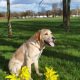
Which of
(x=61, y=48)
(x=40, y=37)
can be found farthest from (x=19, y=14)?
(x=40, y=37)

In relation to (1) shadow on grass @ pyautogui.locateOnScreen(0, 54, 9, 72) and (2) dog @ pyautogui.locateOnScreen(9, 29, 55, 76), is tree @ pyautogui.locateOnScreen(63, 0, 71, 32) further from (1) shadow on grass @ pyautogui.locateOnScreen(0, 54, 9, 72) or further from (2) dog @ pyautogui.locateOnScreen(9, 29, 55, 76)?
(2) dog @ pyautogui.locateOnScreen(9, 29, 55, 76)

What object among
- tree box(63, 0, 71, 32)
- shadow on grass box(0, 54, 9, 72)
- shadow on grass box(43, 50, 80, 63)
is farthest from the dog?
tree box(63, 0, 71, 32)

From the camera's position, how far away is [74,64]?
31.3 ft

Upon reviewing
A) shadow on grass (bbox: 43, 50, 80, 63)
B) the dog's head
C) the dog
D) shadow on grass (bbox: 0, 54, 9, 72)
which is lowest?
shadow on grass (bbox: 0, 54, 9, 72)

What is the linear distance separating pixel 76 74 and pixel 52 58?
2680mm

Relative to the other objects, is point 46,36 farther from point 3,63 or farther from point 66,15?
point 66,15

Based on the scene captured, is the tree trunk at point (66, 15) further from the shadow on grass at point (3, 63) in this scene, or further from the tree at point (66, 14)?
the shadow on grass at point (3, 63)

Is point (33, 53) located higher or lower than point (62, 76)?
higher

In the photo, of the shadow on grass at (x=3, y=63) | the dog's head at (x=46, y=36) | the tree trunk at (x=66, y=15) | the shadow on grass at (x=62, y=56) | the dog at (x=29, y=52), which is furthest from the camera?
the tree trunk at (x=66, y=15)

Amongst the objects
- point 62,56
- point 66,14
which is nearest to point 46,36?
point 62,56

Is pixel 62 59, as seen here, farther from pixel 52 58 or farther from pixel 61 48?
pixel 61 48

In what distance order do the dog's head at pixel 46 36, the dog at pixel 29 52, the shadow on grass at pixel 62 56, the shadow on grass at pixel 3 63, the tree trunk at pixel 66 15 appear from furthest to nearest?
the tree trunk at pixel 66 15 < the shadow on grass at pixel 62 56 < the shadow on grass at pixel 3 63 < the dog at pixel 29 52 < the dog's head at pixel 46 36

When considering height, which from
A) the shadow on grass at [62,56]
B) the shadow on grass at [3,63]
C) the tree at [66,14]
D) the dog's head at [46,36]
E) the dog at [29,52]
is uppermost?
the tree at [66,14]

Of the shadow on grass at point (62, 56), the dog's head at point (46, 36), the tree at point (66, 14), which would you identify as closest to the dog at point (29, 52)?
the dog's head at point (46, 36)
